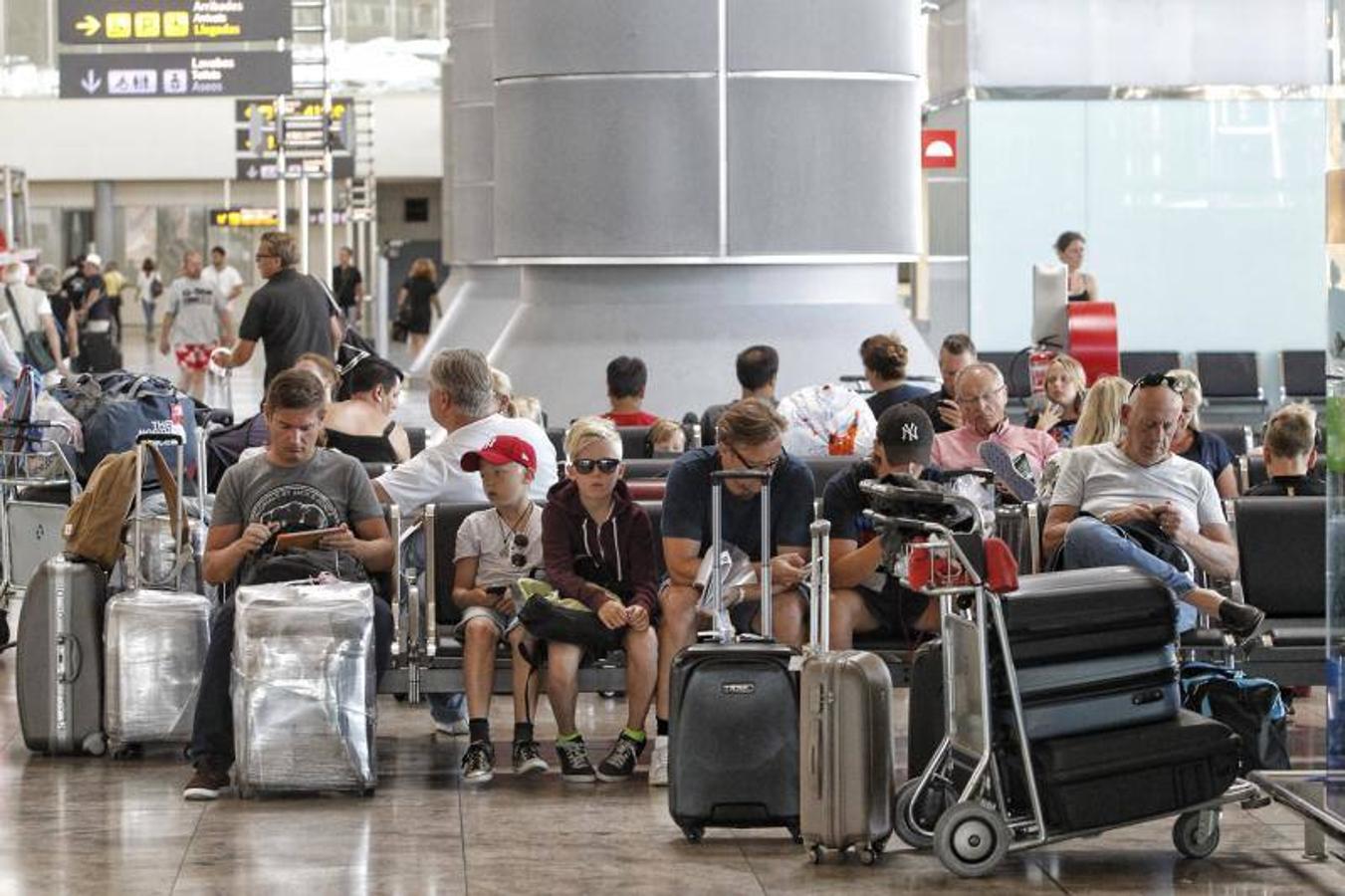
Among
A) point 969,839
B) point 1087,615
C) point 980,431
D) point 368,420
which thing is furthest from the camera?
point 368,420

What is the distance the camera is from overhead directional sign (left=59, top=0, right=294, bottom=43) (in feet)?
86.8

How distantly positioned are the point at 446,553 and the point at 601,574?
23.7 inches

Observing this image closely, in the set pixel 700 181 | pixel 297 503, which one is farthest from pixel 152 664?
pixel 700 181

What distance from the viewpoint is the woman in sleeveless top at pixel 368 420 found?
9.49m

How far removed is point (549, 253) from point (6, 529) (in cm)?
559

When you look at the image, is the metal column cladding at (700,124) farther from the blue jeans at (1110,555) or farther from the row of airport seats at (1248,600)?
the blue jeans at (1110,555)

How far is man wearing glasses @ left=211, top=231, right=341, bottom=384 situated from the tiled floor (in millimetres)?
5753

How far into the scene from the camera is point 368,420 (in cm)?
957

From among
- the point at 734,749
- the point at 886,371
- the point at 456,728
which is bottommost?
the point at 456,728

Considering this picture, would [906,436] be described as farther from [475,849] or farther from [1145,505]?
[475,849]

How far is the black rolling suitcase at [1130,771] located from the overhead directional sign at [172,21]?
69.8 feet

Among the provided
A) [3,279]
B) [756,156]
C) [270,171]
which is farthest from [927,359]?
[270,171]

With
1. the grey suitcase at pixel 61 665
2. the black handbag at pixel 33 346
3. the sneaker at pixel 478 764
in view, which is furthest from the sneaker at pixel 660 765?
the black handbag at pixel 33 346

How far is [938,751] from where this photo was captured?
6.48 m
